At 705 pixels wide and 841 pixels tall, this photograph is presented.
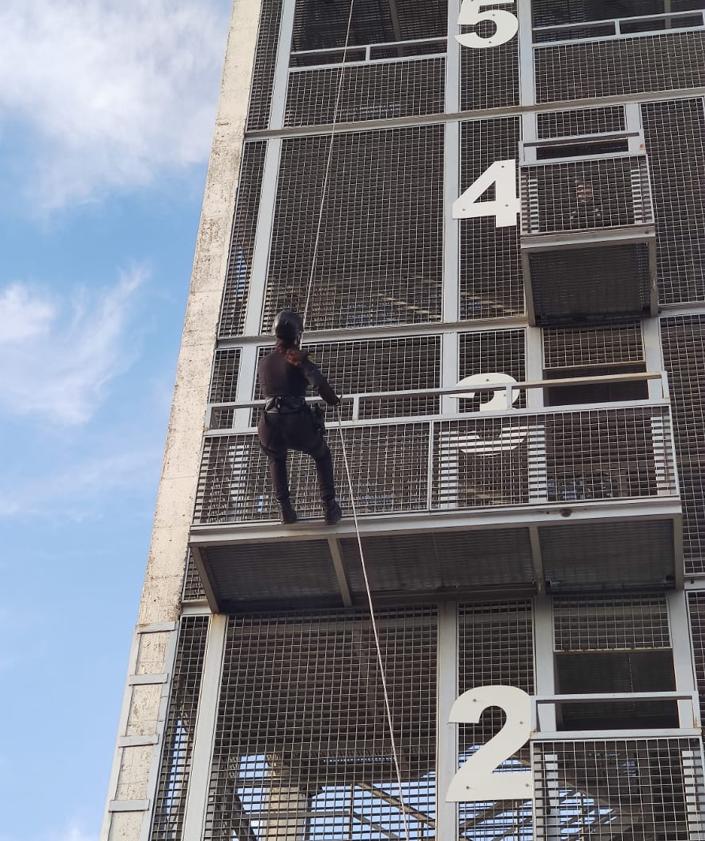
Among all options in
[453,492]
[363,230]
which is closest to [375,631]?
[453,492]

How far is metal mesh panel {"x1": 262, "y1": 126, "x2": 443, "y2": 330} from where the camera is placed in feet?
63.7

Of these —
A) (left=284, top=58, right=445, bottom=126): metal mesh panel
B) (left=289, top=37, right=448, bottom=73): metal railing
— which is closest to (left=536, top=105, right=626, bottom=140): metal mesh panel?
(left=284, top=58, right=445, bottom=126): metal mesh panel

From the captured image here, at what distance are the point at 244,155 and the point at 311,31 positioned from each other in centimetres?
329

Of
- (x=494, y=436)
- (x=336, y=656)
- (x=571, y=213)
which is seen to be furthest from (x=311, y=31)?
(x=336, y=656)

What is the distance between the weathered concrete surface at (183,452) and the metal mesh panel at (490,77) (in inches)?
129

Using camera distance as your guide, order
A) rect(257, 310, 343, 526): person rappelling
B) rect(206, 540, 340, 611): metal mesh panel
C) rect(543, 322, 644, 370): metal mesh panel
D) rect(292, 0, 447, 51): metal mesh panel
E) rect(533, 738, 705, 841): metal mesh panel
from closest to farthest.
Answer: rect(533, 738, 705, 841): metal mesh panel → rect(257, 310, 343, 526): person rappelling → rect(206, 540, 340, 611): metal mesh panel → rect(543, 322, 644, 370): metal mesh panel → rect(292, 0, 447, 51): metal mesh panel

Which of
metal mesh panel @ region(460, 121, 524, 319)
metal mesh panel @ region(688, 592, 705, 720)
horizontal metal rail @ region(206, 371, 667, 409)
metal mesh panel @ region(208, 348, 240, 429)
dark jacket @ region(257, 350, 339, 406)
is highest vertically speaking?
metal mesh panel @ region(460, 121, 524, 319)

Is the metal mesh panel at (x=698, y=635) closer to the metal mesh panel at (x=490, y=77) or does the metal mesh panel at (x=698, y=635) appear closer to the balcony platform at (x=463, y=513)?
the balcony platform at (x=463, y=513)

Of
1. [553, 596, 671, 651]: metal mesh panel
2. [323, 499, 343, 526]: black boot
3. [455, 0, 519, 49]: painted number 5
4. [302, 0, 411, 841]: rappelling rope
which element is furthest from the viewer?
[455, 0, 519, 49]: painted number 5

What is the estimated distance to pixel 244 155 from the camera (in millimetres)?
21516

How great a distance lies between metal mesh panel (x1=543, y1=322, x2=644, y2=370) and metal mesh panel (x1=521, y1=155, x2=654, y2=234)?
4.23ft

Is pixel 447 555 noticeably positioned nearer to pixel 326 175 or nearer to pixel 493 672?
pixel 493 672

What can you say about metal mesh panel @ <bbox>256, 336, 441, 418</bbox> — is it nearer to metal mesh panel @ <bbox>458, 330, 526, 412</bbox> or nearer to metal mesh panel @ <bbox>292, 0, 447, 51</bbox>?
metal mesh panel @ <bbox>458, 330, 526, 412</bbox>

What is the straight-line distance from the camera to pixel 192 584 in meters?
17.3
